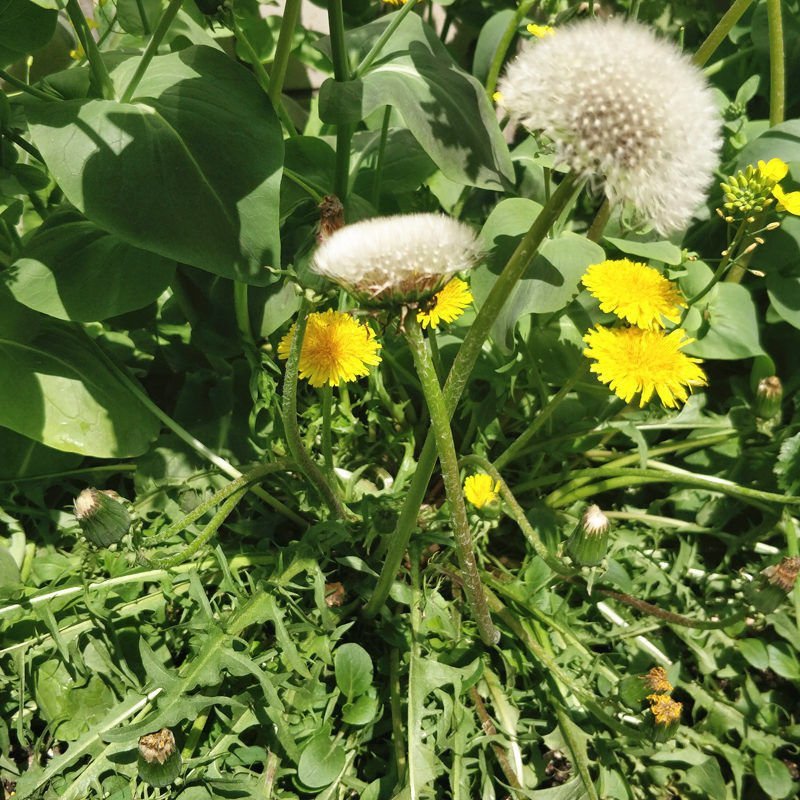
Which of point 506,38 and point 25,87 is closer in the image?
point 25,87

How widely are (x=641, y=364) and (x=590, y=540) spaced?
0.33m

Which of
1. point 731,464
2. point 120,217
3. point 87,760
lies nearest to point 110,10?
point 120,217

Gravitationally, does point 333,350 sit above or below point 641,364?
below

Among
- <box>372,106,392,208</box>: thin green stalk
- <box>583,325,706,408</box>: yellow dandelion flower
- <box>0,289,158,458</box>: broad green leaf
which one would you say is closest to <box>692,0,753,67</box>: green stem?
<box>583,325,706,408</box>: yellow dandelion flower

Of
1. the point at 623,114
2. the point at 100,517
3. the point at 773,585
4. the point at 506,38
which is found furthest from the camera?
the point at 506,38

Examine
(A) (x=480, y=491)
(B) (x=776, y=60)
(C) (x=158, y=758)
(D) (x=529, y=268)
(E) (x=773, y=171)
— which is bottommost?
(C) (x=158, y=758)

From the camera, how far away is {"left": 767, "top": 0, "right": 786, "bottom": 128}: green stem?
150cm

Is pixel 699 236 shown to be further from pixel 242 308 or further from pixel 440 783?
pixel 440 783

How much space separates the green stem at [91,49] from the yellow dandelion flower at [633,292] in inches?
33.5

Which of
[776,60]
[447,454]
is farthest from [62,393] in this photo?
[776,60]

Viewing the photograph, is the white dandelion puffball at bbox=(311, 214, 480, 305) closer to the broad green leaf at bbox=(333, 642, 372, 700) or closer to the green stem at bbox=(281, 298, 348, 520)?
the green stem at bbox=(281, 298, 348, 520)

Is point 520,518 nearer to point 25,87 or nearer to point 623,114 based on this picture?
point 623,114

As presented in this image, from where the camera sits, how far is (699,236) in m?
1.83

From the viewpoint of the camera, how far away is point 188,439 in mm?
1468
